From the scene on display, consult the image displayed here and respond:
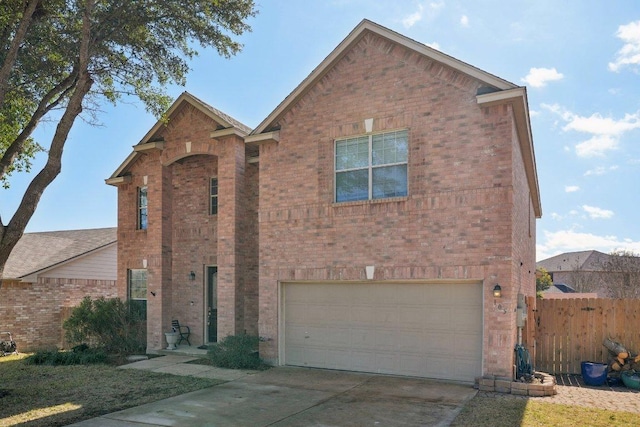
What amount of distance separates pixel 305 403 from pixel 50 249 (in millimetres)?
17426

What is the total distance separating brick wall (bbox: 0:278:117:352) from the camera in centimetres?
1788

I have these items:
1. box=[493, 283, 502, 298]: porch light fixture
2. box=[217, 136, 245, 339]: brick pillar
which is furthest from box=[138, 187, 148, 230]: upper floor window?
box=[493, 283, 502, 298]: porch light fixture

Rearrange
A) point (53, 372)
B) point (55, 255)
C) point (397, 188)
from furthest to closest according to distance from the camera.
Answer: point (55, 255) < point (53, 372) < point (397, 188)

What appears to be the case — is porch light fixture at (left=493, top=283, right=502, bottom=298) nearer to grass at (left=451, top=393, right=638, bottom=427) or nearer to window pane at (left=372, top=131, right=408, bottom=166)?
grass at (left=451, top=393, right=638, bottom=427)

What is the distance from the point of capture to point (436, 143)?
35.6 ft

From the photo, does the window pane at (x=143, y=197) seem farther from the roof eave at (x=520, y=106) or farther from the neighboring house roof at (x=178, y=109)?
the roof eave at (x=520, y=106)

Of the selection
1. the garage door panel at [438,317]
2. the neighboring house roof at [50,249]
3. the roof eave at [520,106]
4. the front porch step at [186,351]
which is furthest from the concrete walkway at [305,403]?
the neighboring house roof at [50,249]

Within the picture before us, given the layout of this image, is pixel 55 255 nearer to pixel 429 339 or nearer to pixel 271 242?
pixel 271 242

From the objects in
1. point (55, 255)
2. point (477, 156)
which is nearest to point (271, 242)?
point (477, 156)

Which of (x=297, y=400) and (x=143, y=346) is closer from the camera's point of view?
(x=297, y=400)

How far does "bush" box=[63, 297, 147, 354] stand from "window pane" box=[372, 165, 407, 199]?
30.9ft

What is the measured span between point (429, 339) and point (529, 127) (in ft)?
18.4

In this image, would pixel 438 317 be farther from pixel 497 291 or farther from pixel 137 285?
pixel 137 285

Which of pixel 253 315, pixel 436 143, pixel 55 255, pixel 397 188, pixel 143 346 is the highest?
pixel 436 143
